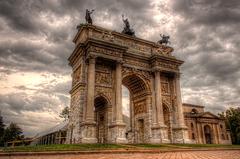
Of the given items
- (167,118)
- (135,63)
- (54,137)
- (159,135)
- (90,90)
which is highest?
(135,63)

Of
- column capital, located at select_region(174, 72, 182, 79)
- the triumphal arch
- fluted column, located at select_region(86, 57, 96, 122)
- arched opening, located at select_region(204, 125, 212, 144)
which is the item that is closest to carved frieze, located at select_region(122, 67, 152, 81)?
the triumphal arch

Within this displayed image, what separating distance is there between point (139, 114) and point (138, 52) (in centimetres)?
801

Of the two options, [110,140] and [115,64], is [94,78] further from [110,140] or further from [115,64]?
[110,140]

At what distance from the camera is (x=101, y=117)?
24938 millimetres

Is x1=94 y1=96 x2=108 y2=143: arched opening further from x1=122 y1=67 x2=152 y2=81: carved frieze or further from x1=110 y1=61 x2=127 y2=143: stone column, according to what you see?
x1=122 y1=67 x2=152 y2=81: carved frieze

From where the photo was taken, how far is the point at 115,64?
957 inches

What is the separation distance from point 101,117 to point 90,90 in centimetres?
479

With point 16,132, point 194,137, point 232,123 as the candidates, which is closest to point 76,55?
point 194,137

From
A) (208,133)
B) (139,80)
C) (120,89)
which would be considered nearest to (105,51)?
(120,89)

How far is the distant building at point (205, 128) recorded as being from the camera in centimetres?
4375

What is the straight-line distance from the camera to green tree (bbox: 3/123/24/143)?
168 ft

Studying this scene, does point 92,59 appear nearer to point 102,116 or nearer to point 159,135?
point 102,116

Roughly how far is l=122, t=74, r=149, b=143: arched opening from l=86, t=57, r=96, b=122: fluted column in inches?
216

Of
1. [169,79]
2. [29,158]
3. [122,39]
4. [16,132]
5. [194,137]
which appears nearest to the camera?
[29,158]
